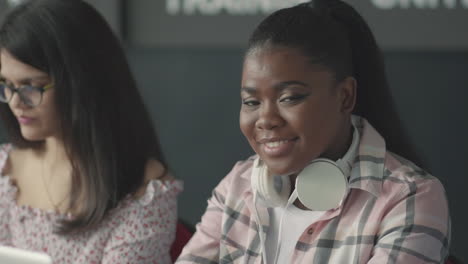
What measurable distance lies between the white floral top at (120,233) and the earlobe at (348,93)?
2.02ft

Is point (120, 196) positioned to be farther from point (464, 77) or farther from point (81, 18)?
point (464, 77)

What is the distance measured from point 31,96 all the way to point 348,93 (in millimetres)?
831

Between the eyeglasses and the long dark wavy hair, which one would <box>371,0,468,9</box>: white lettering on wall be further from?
the eyeglasses

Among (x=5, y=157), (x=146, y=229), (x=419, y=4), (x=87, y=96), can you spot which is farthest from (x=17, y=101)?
(x=419, y=4)

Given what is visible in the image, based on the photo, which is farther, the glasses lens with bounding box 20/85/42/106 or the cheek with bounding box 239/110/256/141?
the glasses lens with bounding box 20/85/42/106

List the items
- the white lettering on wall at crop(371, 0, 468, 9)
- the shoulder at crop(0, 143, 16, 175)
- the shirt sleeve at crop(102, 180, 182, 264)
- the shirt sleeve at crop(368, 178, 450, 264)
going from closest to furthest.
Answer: the shirt sleeve at crop(368, 178, 450, 264) → the shirt sleeve at crop(102, 180, 182, 264) → the shoulder at crop(0, 143, 16, 175) → the white lettering on wall at crop(371, 0, 468, 9)

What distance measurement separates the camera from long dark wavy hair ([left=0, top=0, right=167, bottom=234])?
1708 millimetres

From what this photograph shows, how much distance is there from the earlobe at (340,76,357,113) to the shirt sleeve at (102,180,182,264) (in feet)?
2.02

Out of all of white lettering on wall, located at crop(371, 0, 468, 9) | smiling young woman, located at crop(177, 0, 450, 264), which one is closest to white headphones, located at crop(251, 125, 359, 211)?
smiling young woman, located at crop(177, 0, 450, 264)

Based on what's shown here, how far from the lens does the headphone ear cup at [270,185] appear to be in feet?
4.45

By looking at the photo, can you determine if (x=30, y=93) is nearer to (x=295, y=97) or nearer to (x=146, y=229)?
(x=146, y=229)

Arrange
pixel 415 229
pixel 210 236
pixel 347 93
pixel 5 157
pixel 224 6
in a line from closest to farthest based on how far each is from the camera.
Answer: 1. pixel 415 229
2. pixel 347 93
3. pixel 210 236
4. pixel 5 157
5. pixel 224 6

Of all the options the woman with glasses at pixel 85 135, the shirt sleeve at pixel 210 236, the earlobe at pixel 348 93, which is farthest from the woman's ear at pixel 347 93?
the woman with glasses at pixel 85 135

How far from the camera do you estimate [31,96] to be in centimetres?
169
